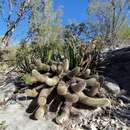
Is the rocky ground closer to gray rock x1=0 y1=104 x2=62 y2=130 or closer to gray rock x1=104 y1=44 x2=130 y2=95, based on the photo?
gray rock x1=0 y1=104 x2=62 y2=130

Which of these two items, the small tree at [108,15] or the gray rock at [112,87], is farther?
the small tree at [108,15]

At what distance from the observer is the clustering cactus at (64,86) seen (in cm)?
700

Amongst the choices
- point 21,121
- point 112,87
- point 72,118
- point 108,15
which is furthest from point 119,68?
point 108,15

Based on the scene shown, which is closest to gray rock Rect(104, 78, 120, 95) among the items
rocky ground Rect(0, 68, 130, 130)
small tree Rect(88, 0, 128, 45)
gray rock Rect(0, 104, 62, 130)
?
rocky ground Rect(0, 68, 130, 130)

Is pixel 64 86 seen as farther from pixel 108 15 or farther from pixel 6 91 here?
pixel 108 15

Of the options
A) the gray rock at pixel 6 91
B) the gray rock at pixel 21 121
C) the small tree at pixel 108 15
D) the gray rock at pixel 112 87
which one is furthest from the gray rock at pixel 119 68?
the small tree at pixel 108 15

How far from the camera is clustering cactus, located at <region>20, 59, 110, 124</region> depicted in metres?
7.00

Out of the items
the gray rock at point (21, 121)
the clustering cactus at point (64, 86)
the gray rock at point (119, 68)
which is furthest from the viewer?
the gray rock at point (119, 68)

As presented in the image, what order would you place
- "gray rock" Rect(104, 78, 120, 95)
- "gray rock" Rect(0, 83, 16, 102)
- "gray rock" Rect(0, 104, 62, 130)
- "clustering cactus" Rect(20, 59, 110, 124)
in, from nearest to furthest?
"gray rock" Rect(0, 104, 62, 130), "clustering cactus" Rect(20, 59, 110, 124), "gray rock" Rect(0, 83, 16, 102), "gray rock" Rect(104, 78, 120, 95)

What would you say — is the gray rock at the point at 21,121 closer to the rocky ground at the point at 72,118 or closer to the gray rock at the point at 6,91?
the rocky ground at the point at 72,118

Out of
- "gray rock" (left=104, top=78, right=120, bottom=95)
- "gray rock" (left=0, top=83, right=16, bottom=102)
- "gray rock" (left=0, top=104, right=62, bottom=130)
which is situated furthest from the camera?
"gray rock" (left=104, top=78, right=120, bottom=95)

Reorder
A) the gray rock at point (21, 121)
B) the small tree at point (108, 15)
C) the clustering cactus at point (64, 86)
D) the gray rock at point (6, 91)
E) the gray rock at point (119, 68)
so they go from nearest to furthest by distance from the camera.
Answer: the gray rock at point (21, 121) → the clustering cactus at point (64, 86) → the gray rock at point (6, 91) → the gray rock at point (119, 68) → the small tree at point (108, 15)

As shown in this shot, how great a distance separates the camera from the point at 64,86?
7203mm

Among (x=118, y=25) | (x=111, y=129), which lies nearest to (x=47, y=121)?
(x=111, y=129)
